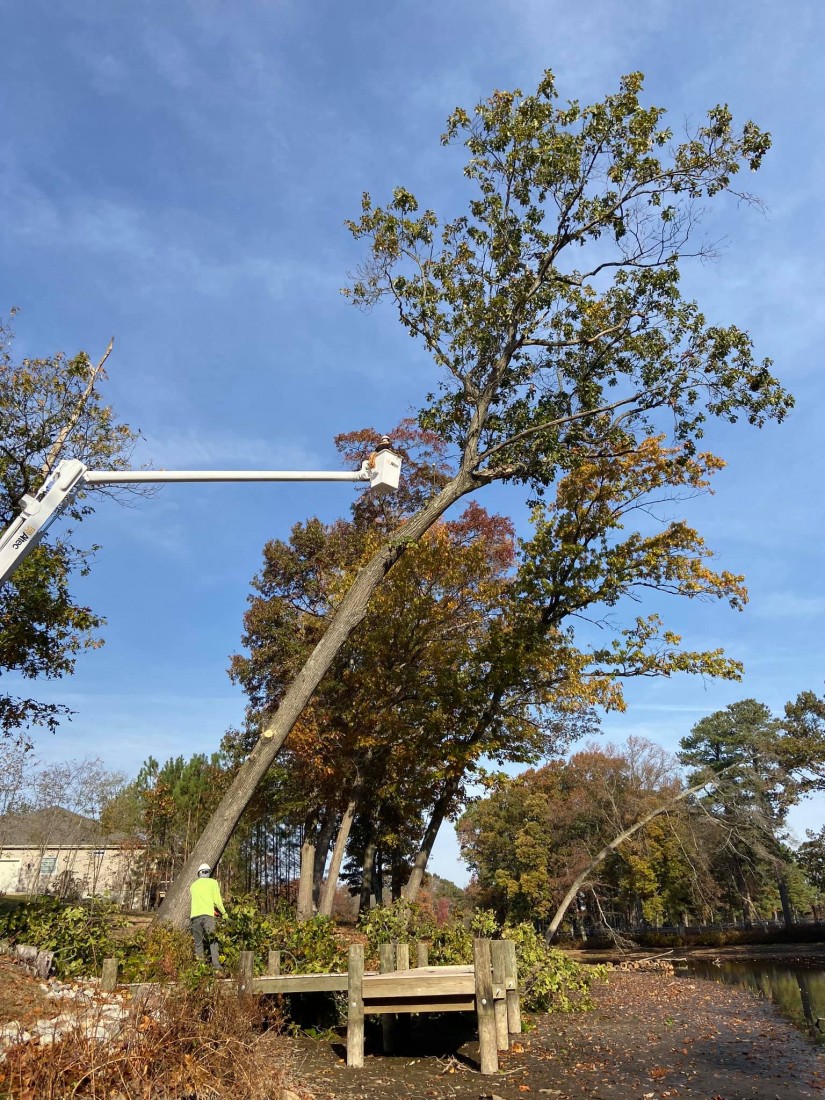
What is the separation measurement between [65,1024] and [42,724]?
465 inches

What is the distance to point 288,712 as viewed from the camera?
10531mm

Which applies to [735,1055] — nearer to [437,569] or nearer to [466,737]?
[466,737]

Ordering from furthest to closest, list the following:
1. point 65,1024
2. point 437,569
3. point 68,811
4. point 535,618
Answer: point 68,811 < point 437,569 < point 535,618 < point 65,1024

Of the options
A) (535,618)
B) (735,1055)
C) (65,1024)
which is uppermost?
(535,618)

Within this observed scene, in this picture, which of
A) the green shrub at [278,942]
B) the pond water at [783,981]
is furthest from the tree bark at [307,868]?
the green shrub at [278,942]

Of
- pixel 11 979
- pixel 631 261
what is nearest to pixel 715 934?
pixel 631 261

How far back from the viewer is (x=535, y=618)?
690 inches

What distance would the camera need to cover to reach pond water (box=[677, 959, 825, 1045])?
493 inches

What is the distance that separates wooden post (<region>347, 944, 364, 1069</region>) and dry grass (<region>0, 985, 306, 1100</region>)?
3375mm

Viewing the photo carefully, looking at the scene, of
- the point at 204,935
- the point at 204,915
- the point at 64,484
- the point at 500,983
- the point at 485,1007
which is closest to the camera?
the point at 64,484

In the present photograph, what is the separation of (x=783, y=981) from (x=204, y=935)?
18.5 m

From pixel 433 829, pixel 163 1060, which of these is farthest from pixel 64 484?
pixel 433 829

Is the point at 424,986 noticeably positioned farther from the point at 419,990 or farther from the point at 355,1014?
the point at 355,1014

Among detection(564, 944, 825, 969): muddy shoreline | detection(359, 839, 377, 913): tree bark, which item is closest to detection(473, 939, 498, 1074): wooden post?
detection(359, 839, 377, 913): tree bark
